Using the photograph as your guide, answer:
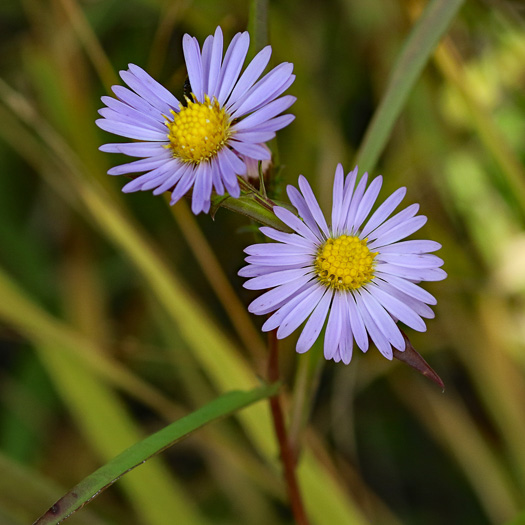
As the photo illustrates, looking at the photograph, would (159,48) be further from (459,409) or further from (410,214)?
(459,409)

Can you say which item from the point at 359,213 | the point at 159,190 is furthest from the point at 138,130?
the point at 359,213

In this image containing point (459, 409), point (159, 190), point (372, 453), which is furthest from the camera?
point (372, 453)

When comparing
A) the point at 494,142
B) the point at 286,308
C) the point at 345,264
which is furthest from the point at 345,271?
the point at 494,142

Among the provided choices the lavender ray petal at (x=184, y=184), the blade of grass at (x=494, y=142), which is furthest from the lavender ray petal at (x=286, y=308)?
the blade of grass at (x=494, y=142)

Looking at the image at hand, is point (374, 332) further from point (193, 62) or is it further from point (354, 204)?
point (193, 62)

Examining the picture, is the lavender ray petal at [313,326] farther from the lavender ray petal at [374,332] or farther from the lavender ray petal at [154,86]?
the lavender ray petal at [154,86]

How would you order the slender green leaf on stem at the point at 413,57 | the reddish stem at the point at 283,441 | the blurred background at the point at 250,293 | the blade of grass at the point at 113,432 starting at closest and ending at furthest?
the reddish stem at the point at 283,441 → the slender green leaf on stem at the point at 413,57 → the blade of grass at the point at 113,432 → the blurred background at the point at 250,293

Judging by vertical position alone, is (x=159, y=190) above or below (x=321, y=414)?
above
